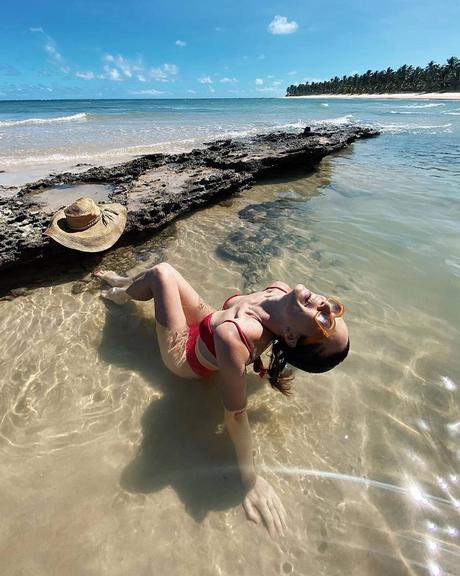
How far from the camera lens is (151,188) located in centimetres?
565

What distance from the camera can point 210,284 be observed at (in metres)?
4.02

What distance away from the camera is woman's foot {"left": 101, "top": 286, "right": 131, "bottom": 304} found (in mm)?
3544

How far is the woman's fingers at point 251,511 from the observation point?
2053 mm

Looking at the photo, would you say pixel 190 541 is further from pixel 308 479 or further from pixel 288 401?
pixel 288 401

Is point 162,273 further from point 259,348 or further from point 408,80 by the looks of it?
point 408,80

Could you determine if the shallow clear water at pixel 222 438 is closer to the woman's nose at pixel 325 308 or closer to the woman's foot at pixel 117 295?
the woman's foot at pixel 117 295

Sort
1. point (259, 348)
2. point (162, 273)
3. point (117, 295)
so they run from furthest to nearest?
point (117, 295) < point (162, 273) < point (259, 348)

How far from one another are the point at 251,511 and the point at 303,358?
0.93 metres

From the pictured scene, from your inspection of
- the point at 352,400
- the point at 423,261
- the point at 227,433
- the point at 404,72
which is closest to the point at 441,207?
the point at 423,261

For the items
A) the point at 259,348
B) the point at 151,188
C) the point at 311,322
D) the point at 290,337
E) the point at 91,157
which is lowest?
the point at 91,157

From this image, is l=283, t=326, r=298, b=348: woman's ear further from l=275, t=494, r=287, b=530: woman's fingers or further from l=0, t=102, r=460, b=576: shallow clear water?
l=275, t=494, r=287, b=530: woman's fingers

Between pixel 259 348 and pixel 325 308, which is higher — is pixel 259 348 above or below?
below

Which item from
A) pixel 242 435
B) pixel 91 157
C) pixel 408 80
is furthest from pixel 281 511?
pixel 408 80

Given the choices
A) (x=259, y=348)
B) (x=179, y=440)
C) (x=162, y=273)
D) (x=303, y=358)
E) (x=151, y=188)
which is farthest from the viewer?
(x=151, y=188)
